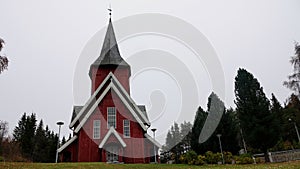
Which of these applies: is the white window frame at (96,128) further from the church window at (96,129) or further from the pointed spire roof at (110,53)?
the pointed spire roof at (110,53)

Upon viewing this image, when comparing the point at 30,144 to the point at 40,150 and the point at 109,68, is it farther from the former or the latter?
the point at 109,68

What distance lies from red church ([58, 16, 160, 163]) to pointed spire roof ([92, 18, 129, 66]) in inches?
189

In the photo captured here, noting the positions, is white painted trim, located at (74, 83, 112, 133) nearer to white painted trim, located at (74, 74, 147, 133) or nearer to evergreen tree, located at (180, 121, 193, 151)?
white painted trim, located at (74, 74, 147, 133)

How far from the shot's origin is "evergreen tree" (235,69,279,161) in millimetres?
27516

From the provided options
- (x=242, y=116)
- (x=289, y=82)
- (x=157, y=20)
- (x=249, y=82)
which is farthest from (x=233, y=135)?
(x=157, y=20)

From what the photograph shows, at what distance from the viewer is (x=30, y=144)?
186ft

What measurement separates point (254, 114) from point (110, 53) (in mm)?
18842

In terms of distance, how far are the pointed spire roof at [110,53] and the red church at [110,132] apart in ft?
15.7

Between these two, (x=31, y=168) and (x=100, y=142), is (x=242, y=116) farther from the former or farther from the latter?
(x=31, y=168)

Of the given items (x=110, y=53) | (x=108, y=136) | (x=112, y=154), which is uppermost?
(x=110, y=53)

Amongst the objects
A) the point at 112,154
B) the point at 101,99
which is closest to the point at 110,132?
the point at 112,154

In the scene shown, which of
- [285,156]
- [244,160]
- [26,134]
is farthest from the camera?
[26,134]

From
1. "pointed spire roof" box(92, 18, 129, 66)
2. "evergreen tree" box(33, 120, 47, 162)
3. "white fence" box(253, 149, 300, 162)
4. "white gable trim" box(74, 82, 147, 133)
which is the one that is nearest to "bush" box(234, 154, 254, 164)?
"white fence" box(253, 149, 300, 162)

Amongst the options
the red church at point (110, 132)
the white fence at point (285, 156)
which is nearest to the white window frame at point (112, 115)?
the red church at point (110, 132)
